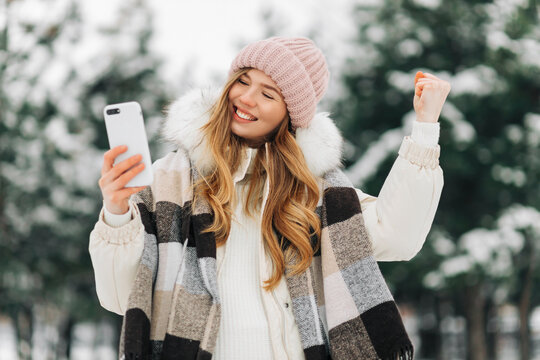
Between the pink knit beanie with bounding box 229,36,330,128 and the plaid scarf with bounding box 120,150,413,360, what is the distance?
433 mm

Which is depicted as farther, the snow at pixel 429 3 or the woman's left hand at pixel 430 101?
the snow at pixel 429 3

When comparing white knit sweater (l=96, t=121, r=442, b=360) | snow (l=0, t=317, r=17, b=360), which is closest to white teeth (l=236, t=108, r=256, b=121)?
white knit sweater (l=96, t=121, r=442, b=360)

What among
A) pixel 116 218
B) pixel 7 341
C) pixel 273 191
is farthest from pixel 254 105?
pixel 7 341

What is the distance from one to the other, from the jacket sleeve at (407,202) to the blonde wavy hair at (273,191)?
0.24 metres

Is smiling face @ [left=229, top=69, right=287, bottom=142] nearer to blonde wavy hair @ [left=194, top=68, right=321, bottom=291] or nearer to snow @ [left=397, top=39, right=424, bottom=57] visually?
blonde wavy hair @ [left=194, top=68, right=321, bottom=291]

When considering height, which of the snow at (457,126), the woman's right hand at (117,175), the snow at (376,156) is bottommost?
the snow at (376,156)

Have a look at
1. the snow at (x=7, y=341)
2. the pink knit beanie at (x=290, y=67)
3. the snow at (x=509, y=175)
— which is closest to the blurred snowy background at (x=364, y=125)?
the snow at (x=509, y=175)

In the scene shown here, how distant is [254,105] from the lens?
251 cm

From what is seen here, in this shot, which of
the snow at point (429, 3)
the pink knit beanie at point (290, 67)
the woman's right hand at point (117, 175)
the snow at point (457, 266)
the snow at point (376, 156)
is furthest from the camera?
the snow at point (429, 3)

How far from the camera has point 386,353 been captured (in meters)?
2.12

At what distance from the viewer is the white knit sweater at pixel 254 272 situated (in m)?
2.14

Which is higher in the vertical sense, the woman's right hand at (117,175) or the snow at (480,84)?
the woman's right hand at (117,175)

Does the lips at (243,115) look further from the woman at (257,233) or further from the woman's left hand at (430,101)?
the woman's left hand at (430,101)

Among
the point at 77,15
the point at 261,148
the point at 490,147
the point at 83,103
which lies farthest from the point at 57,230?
the point at 261,148
